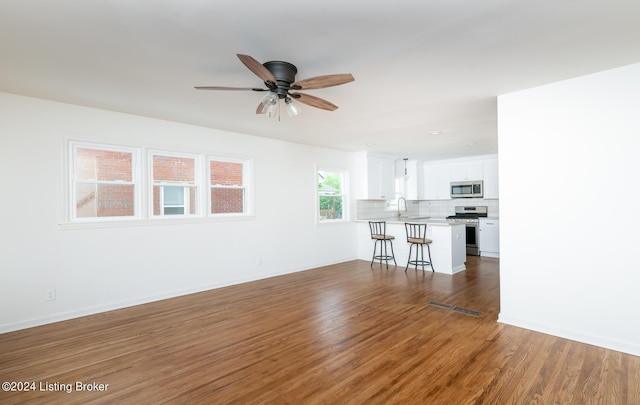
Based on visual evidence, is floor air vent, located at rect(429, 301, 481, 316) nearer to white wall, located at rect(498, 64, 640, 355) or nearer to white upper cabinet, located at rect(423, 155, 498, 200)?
white wall, located at rect(498, 64, 640, 355)

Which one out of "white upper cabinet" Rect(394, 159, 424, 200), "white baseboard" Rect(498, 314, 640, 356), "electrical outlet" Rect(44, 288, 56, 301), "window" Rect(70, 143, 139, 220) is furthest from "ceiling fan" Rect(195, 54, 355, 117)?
"white upper cabinet" Rect(394, 159, 424, 200)

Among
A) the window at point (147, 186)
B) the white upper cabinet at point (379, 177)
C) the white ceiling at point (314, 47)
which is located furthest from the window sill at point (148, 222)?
the white upper cabinet at point (379, 177)

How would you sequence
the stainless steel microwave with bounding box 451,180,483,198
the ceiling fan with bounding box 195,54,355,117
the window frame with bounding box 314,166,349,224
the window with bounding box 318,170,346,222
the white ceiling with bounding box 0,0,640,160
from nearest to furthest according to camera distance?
1. the white ceiling with bounding box 0,0,640,160
2. the ceiling fan with bounding box 195,54,355,117
3. the window frame with bounding box 314,166,349,224
4. the window with bounding box 318,170,346,222
5. the stainless steel microwave with bounding box 451,180,483,198

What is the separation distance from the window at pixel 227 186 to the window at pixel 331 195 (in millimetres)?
1754

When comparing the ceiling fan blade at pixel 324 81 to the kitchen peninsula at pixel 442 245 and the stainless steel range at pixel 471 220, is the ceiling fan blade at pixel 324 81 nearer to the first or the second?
the kitchen peninsula at pixel 442 245

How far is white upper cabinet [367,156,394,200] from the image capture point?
718cm

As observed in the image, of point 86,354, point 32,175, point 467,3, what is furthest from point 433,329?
point 32,175

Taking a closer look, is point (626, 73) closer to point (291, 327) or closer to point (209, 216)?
point (291, 327)

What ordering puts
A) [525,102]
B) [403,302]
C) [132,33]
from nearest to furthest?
[132,33]
[525,102]
[403,302]

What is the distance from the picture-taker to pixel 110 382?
235 centimetres

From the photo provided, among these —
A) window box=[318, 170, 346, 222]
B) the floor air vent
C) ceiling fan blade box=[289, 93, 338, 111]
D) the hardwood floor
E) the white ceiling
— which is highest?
the white ceiling

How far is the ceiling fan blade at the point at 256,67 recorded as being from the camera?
6.57ft

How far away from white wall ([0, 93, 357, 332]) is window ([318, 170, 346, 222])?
30.4 inches

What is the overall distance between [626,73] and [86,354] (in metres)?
5.31
